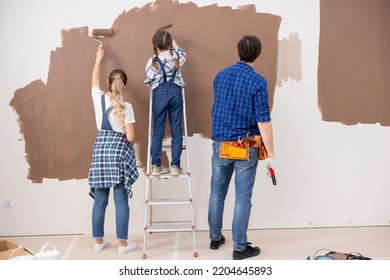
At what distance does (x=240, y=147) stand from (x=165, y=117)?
2.37ft

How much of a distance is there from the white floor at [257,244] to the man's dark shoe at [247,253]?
55mm

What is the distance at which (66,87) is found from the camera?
4383 mm

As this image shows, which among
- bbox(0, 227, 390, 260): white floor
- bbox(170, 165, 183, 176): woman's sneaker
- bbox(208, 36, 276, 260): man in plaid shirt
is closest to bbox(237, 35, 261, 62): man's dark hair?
bbox(208, 36, 276, 260): man in plaid shirt

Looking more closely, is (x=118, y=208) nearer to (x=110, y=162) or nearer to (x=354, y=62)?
(x=110, y=162)

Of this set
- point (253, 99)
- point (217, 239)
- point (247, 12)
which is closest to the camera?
point (253, 99)

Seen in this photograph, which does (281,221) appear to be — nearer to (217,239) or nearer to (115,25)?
(217,239)

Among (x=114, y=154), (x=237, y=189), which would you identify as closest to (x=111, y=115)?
(x=114, y=154)

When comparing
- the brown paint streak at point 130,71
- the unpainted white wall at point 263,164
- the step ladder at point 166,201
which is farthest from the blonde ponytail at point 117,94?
the unpainted white wall at point 263,164

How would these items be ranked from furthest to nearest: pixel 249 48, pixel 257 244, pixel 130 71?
pixel 130 71
pixel 257 244
pixel 249 48

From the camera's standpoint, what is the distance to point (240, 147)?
12.1 ft

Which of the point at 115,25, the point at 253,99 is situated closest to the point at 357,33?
the point at 253,99

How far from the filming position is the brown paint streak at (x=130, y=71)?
14.2 feet

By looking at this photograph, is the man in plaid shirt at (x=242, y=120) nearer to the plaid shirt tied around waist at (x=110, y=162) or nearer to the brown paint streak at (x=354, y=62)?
the plaid shirt tied around waist at (x=110, y=162)

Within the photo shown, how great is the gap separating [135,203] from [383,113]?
225cm
